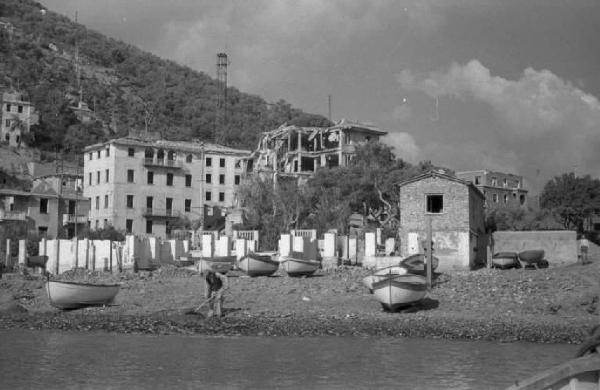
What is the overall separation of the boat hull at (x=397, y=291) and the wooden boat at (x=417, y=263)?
6.01 metres

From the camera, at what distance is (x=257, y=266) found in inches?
1560

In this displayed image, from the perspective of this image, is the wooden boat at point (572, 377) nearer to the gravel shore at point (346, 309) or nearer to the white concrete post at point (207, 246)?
the gravel shore at point (346, 309)

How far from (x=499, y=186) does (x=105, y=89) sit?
75977 mm

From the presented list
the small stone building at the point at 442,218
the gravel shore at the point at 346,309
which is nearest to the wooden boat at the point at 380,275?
the gravel shore at the point at 346,309

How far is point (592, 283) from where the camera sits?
3322 cm

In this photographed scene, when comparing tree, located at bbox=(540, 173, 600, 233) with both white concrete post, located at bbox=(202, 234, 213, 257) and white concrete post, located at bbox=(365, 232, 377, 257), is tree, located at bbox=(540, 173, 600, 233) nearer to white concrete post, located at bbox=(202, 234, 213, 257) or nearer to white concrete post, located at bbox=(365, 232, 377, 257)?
white concrete post, located at bbox=(365, 232, 377, 257)

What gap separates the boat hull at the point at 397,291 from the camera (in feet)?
99.5

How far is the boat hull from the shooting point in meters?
30.3

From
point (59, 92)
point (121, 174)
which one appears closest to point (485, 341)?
point (121, 174)

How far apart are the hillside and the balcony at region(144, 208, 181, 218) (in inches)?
1025

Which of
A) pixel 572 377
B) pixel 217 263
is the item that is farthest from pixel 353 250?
pixel 572 377

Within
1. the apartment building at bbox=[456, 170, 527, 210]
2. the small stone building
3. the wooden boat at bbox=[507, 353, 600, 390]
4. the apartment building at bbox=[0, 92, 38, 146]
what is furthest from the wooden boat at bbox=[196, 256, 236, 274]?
the apartment building at bbox=[0, 92, 38, 146]

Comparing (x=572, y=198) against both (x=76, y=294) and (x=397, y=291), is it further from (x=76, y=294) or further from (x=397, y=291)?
(x=76, y=294)

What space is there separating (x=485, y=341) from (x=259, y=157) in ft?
214
